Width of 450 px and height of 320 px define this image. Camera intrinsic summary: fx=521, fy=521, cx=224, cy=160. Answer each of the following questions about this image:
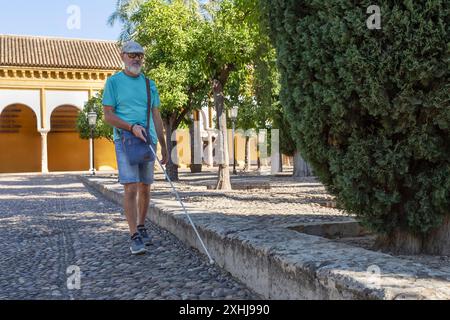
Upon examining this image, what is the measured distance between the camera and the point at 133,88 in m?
4.47

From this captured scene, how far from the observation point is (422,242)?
3482mm

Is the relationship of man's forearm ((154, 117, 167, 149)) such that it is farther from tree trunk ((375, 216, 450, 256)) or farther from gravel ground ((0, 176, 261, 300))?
tree trunk ((375, 216, 450, 256))

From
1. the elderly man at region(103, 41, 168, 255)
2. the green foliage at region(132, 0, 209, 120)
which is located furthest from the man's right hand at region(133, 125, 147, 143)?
the green foliage at region(132, 0, 209, 120)

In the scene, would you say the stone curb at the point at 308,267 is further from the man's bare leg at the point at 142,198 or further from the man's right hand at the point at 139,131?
the man's right hand at the point at 139,131

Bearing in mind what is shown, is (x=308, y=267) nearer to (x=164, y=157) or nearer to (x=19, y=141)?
(x=164, y=157)

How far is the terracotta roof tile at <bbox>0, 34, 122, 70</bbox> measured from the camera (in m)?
34.4

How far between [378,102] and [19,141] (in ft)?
121

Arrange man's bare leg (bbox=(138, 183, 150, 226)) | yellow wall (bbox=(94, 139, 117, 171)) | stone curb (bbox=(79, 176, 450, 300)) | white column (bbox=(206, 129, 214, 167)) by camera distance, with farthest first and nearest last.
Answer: white column (bbox=(206, 129, 214, 167)) → yellow wall (bbox=(94, 139, 117, 171)) → man's bare leg (bbox=(138, 183, 150, 226)) → stone curb (bbox=(79, 176, 450, 300))

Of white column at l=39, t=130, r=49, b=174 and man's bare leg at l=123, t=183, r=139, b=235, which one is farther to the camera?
Answer: white column at l=39, t=130, r=49, b=174

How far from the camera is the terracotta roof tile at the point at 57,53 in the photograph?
34.4 m

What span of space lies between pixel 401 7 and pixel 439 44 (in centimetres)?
32

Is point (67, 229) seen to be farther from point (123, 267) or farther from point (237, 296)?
point (237, 296)

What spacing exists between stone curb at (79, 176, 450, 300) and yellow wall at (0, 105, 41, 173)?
115 ft

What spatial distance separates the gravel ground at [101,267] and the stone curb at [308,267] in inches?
6.6
